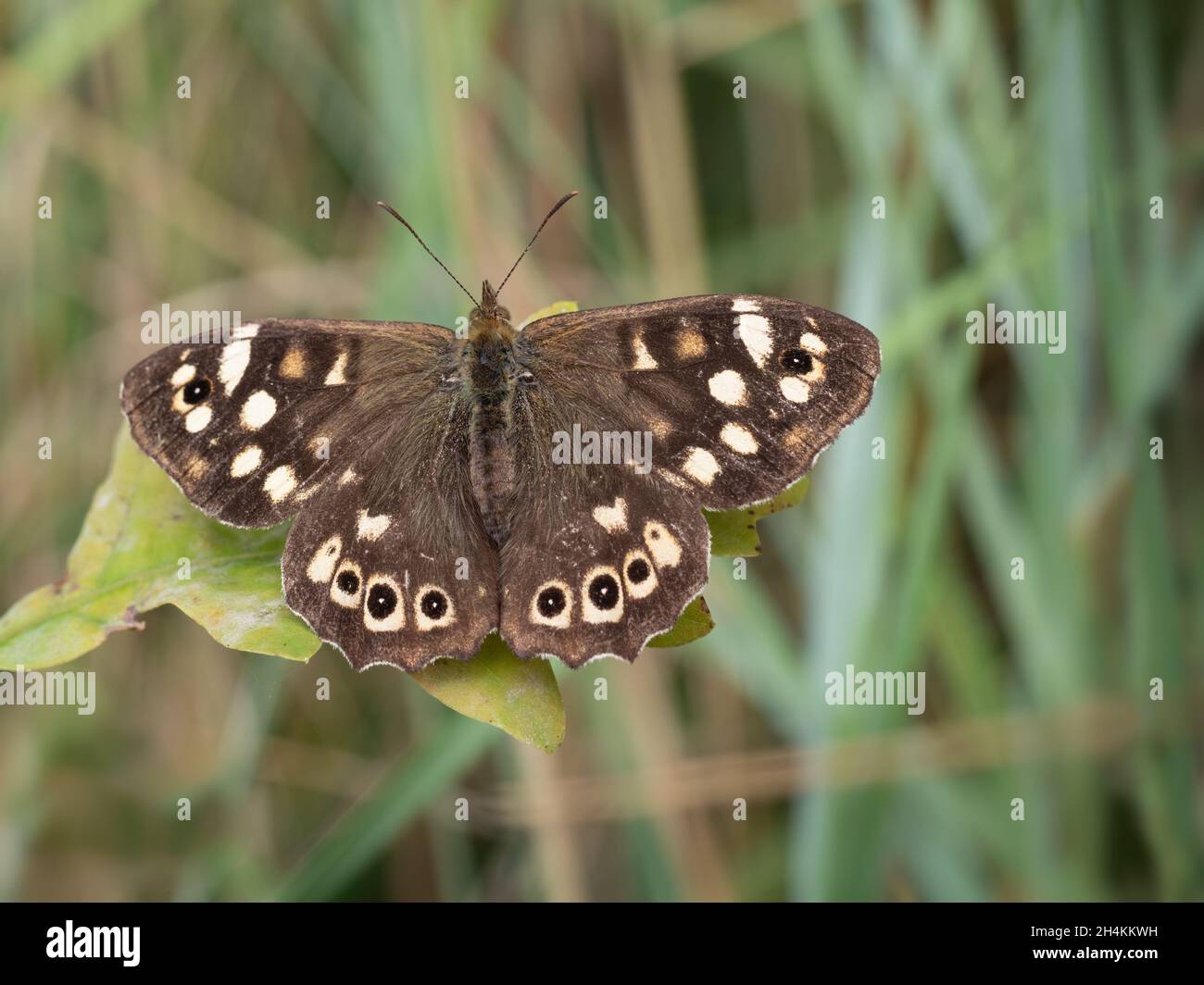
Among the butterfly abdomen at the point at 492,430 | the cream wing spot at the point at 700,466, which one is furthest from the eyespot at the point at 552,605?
the cream wing spot at the point at 700,466

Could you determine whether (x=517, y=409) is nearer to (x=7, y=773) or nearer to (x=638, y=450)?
(x=638, y=450)

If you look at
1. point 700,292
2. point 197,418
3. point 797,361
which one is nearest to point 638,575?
point 797,361

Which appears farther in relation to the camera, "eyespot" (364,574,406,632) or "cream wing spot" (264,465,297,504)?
"cream wing spot" (264,465,297,504)

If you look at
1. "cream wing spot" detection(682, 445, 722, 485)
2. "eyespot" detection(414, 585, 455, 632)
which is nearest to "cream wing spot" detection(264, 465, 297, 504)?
"eyespot" detection(414, 585, 455, 632)

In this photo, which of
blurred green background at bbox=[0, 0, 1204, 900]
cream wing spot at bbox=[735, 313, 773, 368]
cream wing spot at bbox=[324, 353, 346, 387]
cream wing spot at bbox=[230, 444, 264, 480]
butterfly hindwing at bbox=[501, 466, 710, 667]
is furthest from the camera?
blurred green background at bbox=[0, 0, 1204, 900]

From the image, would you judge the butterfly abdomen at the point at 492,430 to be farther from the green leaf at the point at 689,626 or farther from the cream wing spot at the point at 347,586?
the green leaf at the point at 689,626

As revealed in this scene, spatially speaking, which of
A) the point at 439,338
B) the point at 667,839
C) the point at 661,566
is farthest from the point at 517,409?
the point at 667,839

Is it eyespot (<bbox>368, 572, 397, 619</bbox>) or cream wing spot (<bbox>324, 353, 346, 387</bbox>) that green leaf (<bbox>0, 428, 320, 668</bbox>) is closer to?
eyespot (<bbox>368, 572, 397, 619</bbox>)
